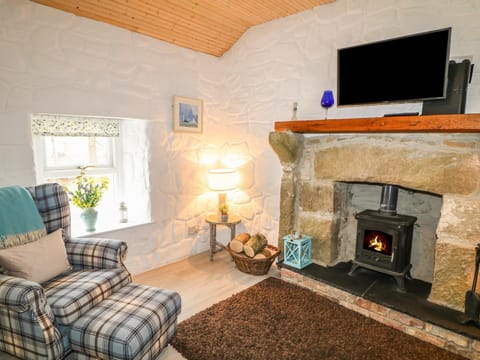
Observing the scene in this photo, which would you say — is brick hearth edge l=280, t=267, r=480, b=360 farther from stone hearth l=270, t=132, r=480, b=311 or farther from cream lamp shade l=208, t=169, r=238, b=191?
cream lamp shade l=208, t=169, r=238, b=191

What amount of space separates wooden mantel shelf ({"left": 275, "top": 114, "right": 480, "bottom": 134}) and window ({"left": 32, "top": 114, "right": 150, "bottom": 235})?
1.79 metres

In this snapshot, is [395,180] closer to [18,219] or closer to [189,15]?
[189,15]

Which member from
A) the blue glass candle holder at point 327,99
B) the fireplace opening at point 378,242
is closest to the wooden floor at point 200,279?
the fireplace opening at point 378,242

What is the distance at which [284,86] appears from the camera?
10.1 ft

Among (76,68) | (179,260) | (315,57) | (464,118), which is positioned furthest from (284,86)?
(179,260)

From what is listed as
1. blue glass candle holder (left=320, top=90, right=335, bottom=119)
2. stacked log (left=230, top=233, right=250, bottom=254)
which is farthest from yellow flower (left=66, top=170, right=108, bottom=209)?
blue glass candle holder (left=320, top=90, right=335, bottom=119)

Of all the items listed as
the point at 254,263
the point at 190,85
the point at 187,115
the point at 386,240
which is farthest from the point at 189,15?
the point at 386,240

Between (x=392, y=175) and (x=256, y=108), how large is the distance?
1.63 m

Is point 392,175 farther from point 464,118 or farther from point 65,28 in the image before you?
point 65,28

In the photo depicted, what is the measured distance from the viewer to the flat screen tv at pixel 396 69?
6.31 feet

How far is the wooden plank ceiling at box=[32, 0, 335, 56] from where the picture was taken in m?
2.44

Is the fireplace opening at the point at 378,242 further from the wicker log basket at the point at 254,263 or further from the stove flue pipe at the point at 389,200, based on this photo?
the wicker log basket at the point at 254,263

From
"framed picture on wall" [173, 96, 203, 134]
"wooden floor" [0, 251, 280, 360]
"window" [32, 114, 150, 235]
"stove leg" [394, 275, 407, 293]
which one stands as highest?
"framed picture on wall" [173, 96, 203, 134]

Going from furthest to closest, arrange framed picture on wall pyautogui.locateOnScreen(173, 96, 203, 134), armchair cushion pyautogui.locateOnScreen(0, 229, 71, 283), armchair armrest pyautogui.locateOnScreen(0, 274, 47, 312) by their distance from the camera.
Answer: framed picture on wall pyautogui.locateOnScreen(173, 96, 203, 134)
armchair cushion pyautogui.locateOnScreen(0, 229, 71, 283)
armchair armrest pyautogui.locateOnScreen(0, 274, 47, 312)
